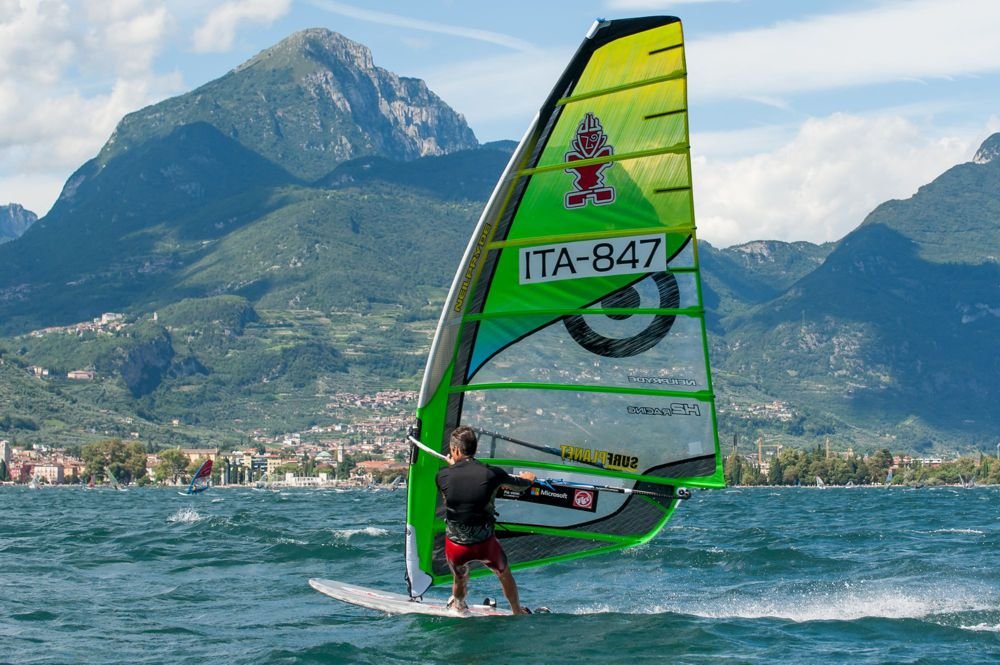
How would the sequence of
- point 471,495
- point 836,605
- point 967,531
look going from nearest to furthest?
1. point 471,495
2. point 836,605
3. point 967,531

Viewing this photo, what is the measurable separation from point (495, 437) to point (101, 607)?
17.1ft

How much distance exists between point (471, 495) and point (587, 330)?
183cm

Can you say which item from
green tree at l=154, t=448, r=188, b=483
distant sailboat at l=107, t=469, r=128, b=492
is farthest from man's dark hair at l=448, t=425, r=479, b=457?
green tree at l=154, t=448, r=188, b=483

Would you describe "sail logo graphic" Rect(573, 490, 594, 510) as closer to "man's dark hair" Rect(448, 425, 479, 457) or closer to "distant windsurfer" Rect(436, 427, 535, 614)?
"distant windsurfer" Rect(436, 427, 535, 614)

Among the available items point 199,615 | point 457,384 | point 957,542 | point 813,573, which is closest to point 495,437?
point 457,384

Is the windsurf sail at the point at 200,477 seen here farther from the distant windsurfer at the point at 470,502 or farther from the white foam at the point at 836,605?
the distant windsurfer at the point at 470,502

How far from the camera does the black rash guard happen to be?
39.7 ft

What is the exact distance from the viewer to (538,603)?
50.1 feet

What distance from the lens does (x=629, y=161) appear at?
12297 millimetres

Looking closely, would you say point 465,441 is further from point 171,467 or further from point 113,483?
point 171,467

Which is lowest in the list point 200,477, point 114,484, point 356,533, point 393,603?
point 114,484

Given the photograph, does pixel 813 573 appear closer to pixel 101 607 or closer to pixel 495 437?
pixel 495 437

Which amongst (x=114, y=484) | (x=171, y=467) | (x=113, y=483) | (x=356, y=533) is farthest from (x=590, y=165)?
(x=171, y=467)

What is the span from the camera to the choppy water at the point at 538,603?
11.9 metres
